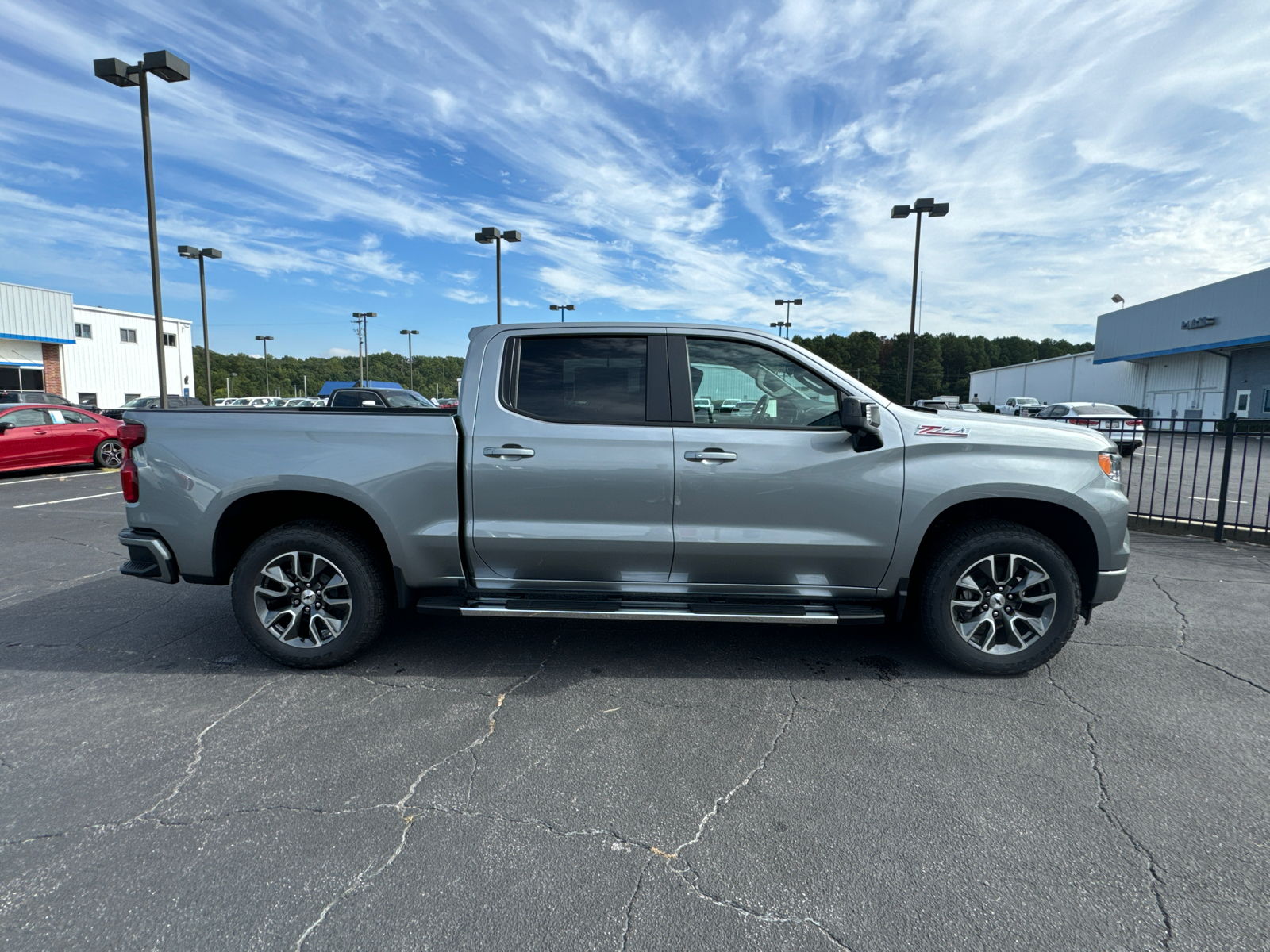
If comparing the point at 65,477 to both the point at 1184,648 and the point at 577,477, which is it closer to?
the point at 577,477

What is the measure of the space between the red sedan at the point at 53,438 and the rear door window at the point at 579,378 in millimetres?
11598

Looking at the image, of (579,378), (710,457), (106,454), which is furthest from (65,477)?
(710,457)

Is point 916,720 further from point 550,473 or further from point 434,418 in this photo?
point 434,418

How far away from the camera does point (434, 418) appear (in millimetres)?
3809

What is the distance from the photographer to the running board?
3592 millimetres

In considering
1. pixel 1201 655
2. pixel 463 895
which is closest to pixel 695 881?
pixel 463 895

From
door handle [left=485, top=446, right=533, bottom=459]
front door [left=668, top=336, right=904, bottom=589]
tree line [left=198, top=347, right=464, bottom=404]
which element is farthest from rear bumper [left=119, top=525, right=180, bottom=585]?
tree line [left=198, top=347, right=464, bottom=404]

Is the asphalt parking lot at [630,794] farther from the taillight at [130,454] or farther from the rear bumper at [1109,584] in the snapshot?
the taillight at [130,454]

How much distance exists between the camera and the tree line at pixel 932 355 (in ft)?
314

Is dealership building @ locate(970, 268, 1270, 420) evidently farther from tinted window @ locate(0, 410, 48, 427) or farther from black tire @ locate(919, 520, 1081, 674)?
tinted window @ locate(0, 410, 48, 427)

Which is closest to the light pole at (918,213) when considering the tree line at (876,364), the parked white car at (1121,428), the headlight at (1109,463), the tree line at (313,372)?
the parked white car at (1121,428)

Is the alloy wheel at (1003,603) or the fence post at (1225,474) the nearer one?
the alloy wheel at (1003,603)

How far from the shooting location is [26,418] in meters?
12.9

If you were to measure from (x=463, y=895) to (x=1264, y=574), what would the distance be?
7483 millimetres
